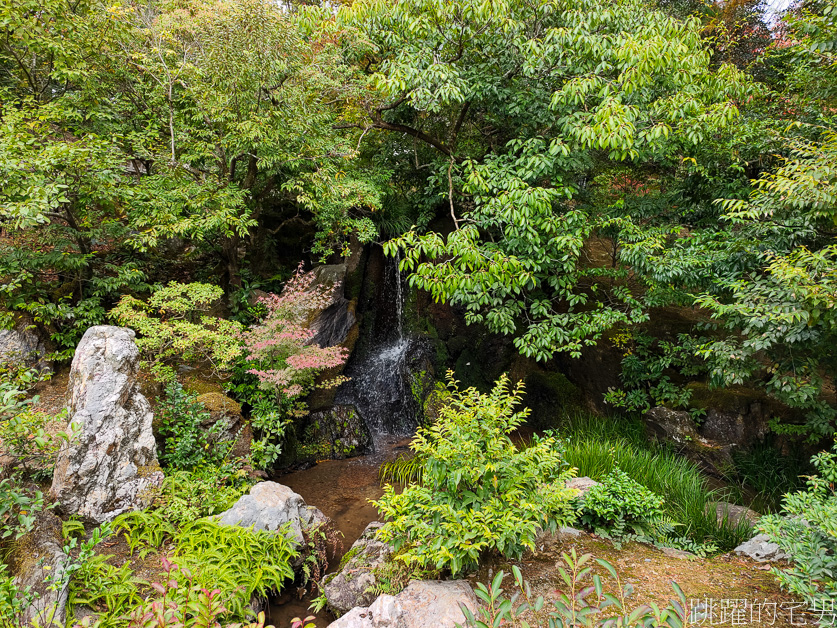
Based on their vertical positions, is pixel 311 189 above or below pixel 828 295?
above

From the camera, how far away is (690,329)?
22.9 ft

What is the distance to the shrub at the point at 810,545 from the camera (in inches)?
104

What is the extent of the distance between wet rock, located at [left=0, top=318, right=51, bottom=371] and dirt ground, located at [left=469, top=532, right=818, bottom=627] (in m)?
6.62

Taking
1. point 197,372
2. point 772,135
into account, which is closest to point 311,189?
point 197,372

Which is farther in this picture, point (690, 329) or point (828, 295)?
point (690, 329)

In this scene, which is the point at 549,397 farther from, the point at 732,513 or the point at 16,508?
the point at 16,508

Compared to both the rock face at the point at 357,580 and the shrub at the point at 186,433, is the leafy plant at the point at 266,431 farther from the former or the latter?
the rock face at the point at 357,580

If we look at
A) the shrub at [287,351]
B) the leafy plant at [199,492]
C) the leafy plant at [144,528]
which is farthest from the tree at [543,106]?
the leafy plant at [144,528]

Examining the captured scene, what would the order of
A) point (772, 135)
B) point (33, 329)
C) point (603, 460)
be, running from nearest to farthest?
point (603, 460)
point (772, 135)
point (33, 329)

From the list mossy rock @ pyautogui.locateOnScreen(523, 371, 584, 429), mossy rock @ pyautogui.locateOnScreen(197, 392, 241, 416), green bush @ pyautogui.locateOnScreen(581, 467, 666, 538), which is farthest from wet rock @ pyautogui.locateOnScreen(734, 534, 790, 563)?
mossy rock @ pyautogui.locateOnScreen(197, 392, 241, 416)

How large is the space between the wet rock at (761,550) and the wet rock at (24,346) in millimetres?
8736

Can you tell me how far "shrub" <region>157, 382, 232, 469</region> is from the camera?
17.3ft

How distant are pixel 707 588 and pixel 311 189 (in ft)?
22.8

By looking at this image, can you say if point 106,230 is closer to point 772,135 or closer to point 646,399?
point 646,399
